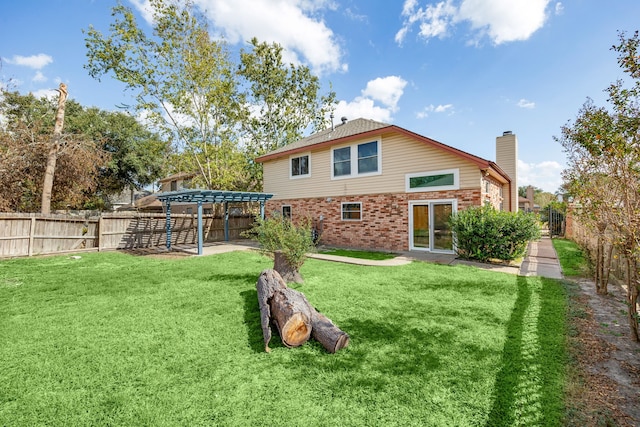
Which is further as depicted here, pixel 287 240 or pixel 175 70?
pixel 175 70

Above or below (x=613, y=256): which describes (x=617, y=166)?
above

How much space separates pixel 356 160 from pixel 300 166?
3.59 m

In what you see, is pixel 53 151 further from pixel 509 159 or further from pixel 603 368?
pixel 509 159

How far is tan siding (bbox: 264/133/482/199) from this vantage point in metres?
10.8

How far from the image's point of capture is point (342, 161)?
1383cm

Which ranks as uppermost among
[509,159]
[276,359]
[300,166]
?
[509,159]

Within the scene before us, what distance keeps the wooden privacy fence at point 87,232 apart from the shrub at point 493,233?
1369 cm

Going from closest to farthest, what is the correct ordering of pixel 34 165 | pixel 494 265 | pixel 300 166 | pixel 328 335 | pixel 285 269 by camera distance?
pixel 328 335 → pixel 285 269 → pixel 494 265 → pixel 34 165 → pixel 300 166

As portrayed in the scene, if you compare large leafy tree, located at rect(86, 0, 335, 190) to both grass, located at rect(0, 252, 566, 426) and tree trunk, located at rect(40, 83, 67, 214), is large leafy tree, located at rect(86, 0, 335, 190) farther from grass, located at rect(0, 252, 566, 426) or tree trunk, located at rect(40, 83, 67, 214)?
grass, located at rect(0, 252, 566, 426)

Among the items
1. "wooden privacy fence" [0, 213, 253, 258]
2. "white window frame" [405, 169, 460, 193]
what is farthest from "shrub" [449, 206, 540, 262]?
"wooden privacy fence" [0, 213, 253, 258]

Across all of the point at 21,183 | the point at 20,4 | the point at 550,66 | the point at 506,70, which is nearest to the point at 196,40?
the point at 20,4

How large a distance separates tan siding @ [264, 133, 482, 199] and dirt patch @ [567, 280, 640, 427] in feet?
20.6

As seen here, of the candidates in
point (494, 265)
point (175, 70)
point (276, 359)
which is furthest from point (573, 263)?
point (175, 70)

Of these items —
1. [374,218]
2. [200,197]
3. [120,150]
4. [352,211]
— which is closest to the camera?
[200,197]
